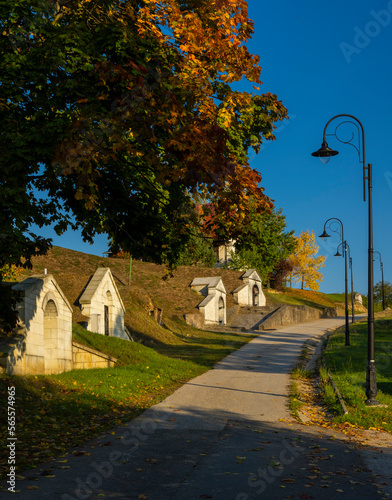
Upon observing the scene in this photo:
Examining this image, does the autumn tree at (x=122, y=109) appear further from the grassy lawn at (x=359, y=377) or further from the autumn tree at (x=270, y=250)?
the autumn tree at (x=270, y=250)

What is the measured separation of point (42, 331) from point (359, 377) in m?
10.9

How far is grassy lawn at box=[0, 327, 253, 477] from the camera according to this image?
9453mm

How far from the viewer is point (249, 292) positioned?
190 ft

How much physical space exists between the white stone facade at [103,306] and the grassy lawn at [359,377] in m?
10.8

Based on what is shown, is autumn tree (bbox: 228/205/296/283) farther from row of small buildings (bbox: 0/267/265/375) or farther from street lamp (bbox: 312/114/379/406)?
street lamp (bbox: 312/114/379/406)

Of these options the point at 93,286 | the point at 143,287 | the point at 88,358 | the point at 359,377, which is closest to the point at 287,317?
the point at 143,287

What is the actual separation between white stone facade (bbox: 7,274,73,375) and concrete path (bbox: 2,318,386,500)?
13.8ft

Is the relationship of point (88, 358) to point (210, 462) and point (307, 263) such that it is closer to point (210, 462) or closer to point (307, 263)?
point (210, 462)

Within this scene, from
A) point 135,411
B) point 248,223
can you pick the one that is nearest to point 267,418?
point 135,411

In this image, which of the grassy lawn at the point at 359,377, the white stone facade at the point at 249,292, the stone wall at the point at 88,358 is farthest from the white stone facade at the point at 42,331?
the white stone facade at the point at 249,292

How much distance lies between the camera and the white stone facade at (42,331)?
14.4m

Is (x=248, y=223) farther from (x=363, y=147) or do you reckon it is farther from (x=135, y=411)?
(x=363, y=147)

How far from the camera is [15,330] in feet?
46.9

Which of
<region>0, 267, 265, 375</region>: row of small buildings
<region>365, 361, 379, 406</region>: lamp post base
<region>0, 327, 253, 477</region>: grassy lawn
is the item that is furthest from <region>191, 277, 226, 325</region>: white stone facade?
<region>365, 361, 379, 406</region>: lamp post base
